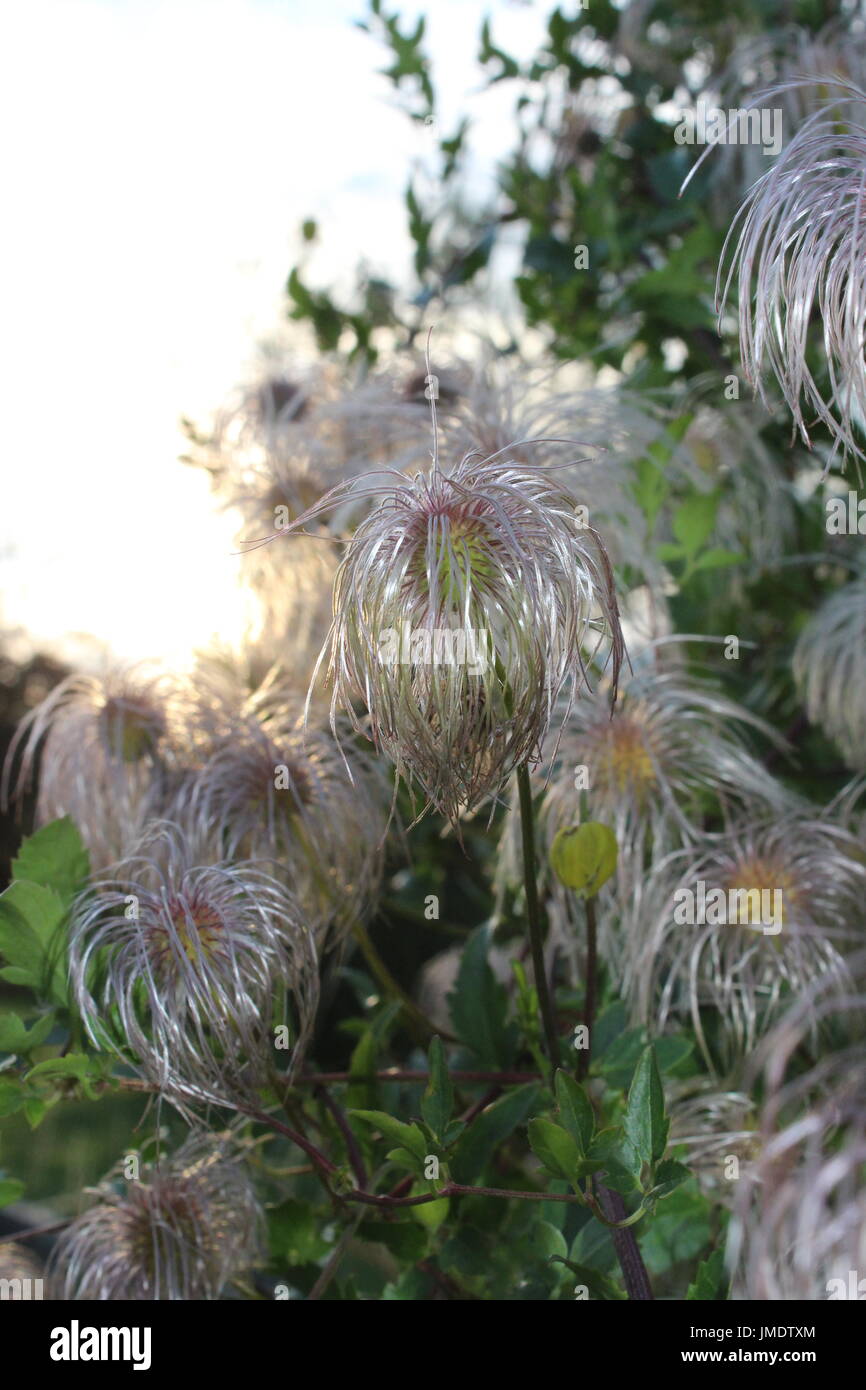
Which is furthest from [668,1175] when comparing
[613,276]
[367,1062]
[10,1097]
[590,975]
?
[613,276]

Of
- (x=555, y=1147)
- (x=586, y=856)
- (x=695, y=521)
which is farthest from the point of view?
(x=695, y=521)

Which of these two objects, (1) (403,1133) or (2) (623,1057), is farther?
(2) (623,1057)

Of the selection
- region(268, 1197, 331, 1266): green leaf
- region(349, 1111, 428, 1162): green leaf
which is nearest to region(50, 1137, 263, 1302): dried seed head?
region(268, 1197, 331, 1266): green leaf

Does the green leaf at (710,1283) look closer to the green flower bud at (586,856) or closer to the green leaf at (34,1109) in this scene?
the green flower bud at (586,856)

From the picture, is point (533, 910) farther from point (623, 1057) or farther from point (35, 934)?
point (35, 934)

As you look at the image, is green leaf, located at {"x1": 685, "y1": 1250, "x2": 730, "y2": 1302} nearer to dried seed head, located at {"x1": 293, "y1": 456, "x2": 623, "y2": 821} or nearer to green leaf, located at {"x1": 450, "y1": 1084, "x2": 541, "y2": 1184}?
green leaf, located at {"x1": 450, "y1": 1084, "x2": 541, "y2": 1184}

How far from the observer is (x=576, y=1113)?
0.56m

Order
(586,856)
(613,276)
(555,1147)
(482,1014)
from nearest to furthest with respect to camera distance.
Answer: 1. (555,1147)
2. (586,856)
3. (482,1014)
4. (613,276)

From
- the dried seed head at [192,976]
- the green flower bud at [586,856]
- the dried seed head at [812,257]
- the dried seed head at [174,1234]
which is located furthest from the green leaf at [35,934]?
the dried seed head at [812,257]

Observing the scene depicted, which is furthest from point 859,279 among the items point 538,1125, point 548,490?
point 538,1125

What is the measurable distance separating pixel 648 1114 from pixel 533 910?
0.12 meters

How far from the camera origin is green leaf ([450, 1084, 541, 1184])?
0.69m

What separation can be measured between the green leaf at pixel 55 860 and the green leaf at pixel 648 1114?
36 centimetres
